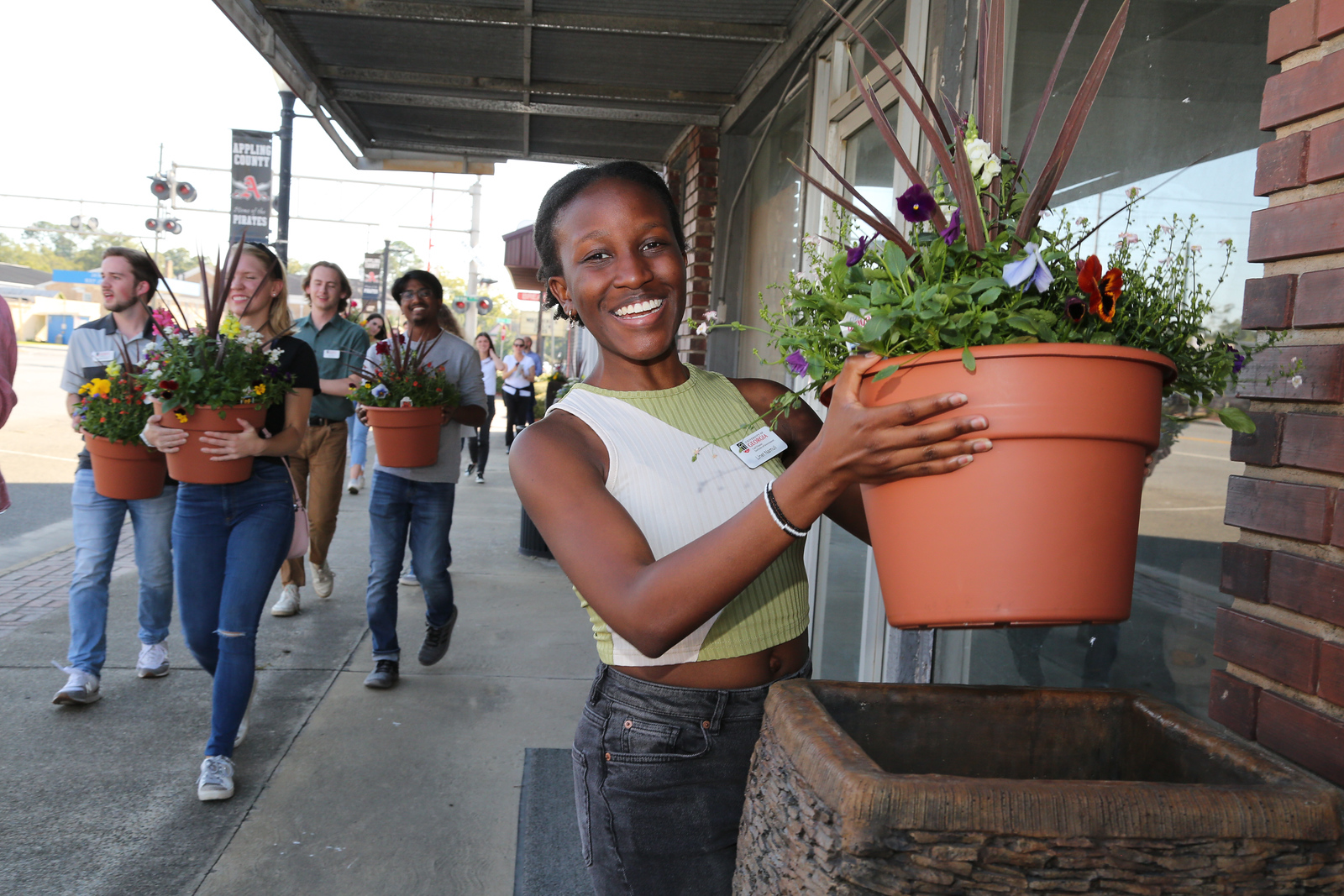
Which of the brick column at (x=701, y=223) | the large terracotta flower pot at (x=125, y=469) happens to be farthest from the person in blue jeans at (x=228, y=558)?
the brick column at (x=701, y=223)

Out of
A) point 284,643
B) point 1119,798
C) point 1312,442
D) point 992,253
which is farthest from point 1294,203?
point 284,643

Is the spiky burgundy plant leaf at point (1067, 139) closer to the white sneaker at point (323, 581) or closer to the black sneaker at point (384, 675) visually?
the black sneaker at point (384, 675)

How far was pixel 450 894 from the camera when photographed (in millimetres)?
2928

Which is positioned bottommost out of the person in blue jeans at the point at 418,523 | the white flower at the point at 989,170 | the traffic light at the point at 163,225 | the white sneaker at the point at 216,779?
the white sneaker at the point at 216,779

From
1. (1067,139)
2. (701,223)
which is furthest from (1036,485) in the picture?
(701,223)

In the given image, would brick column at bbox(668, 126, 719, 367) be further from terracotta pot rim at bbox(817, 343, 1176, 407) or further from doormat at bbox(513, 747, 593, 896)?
terracotta pot rim at bbox(817, 343, 1176, 407)

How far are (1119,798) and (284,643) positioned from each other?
5.16 meters

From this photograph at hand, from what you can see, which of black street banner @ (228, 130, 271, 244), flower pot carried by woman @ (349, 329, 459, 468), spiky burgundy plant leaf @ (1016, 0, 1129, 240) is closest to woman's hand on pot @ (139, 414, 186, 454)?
flower pot carried by woman @ (349, 329, 459, 468)

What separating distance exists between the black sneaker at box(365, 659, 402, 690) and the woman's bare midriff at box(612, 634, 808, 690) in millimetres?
3398

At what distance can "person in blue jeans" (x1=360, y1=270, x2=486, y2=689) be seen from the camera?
467cm

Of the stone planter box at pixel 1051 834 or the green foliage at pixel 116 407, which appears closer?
the stone planter box at pixel 1051 834

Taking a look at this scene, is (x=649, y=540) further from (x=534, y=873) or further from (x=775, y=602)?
(x=534, y=873)

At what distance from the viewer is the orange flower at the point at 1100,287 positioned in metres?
0.98

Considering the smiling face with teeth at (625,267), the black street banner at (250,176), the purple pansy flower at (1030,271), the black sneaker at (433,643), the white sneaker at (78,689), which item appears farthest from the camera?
the black street banner at (250,176)
